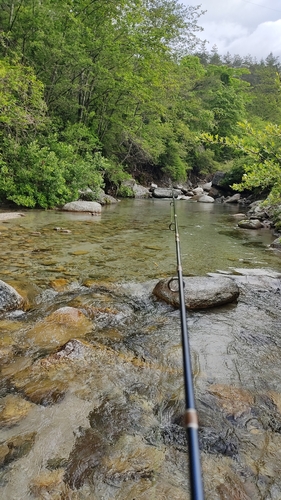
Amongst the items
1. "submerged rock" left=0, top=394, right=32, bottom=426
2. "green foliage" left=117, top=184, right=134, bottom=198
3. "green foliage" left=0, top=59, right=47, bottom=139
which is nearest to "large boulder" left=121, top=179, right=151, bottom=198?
"green foliage" left=117, top=184, right=134, bottom=198

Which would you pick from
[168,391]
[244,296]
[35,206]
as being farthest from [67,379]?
[35,206]

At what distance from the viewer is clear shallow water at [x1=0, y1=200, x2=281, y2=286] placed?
491 centimetres

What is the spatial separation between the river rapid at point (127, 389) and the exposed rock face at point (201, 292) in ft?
0.40

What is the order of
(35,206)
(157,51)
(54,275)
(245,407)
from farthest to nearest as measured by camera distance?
(157,51) → (35,206) → (54,275) → (245,407)

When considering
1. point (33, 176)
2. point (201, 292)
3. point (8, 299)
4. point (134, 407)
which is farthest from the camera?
point (33, 176)

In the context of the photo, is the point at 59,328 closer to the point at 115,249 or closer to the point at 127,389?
the point at 127,389

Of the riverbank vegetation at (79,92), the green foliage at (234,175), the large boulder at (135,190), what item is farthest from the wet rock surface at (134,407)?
the green foliage at (234,175)

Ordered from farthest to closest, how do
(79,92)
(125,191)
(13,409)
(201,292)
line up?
(125,191) < (79,92) < (201,292) < (13,409)

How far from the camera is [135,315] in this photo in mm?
3545

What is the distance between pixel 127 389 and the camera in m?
2.28

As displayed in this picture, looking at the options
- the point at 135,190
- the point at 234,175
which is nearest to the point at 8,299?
the point at 135,190

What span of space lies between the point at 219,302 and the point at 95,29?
1484 centimetres

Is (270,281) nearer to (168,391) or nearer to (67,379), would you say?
(168,391)

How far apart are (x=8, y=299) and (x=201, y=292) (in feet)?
Result: 7.68
